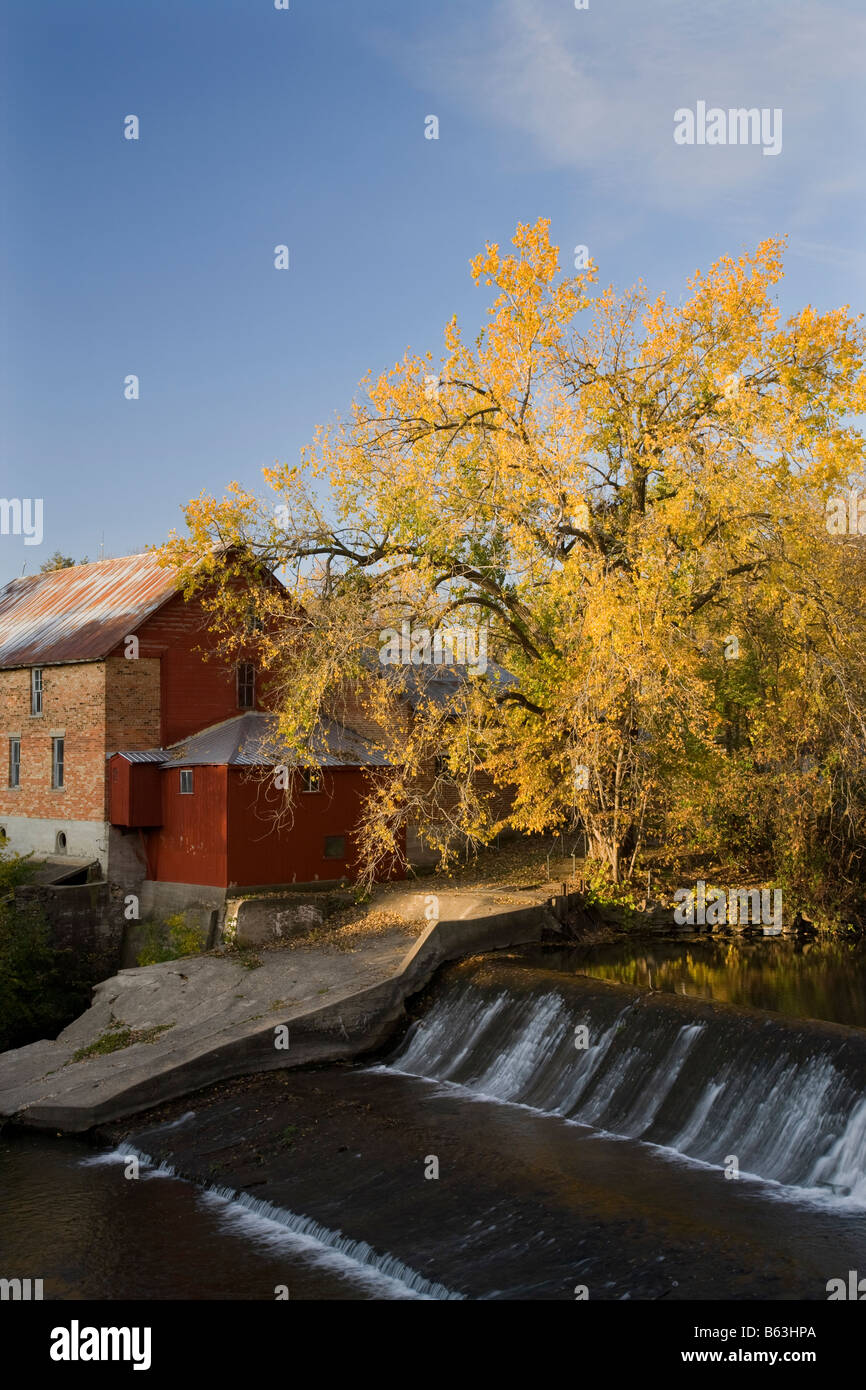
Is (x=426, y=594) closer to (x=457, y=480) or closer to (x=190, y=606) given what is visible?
(x=457, y=480)

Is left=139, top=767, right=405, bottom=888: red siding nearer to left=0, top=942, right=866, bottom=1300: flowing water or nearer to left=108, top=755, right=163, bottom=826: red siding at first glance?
left=108, top=755, right=163, bottom=826: red siding

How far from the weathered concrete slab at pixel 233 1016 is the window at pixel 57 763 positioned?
30.3 feet

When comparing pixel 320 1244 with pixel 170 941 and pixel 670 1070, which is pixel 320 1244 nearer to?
pixel 670 1070

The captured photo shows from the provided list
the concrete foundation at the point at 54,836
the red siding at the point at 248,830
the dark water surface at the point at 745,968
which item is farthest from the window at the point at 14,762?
the dark water surface at the point at 745,968

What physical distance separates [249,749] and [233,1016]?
8.09m

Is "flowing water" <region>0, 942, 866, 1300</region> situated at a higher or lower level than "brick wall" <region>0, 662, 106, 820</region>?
lower

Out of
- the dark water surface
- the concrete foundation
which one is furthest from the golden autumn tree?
the concrete foundation

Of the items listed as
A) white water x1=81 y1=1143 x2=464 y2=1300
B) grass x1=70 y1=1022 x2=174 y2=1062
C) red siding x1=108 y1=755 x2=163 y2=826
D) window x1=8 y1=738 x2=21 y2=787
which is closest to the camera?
white water x1=81 y1=1143 x2=464 y2=1300

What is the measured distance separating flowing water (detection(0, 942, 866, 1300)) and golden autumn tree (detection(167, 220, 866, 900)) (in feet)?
17.8

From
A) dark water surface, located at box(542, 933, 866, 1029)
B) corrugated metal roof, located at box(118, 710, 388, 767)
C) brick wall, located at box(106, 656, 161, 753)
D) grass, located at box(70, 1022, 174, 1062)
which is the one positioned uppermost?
brick wall, located at box(106, 656, 161, 753)

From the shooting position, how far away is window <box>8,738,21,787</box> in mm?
30656

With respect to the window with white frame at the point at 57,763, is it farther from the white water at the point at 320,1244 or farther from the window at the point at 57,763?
the white water at the point at 320,1244

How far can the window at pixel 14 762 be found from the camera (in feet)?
101

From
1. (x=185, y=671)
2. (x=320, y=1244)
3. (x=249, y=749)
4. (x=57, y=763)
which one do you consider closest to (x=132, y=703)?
(x=185, y=671)
